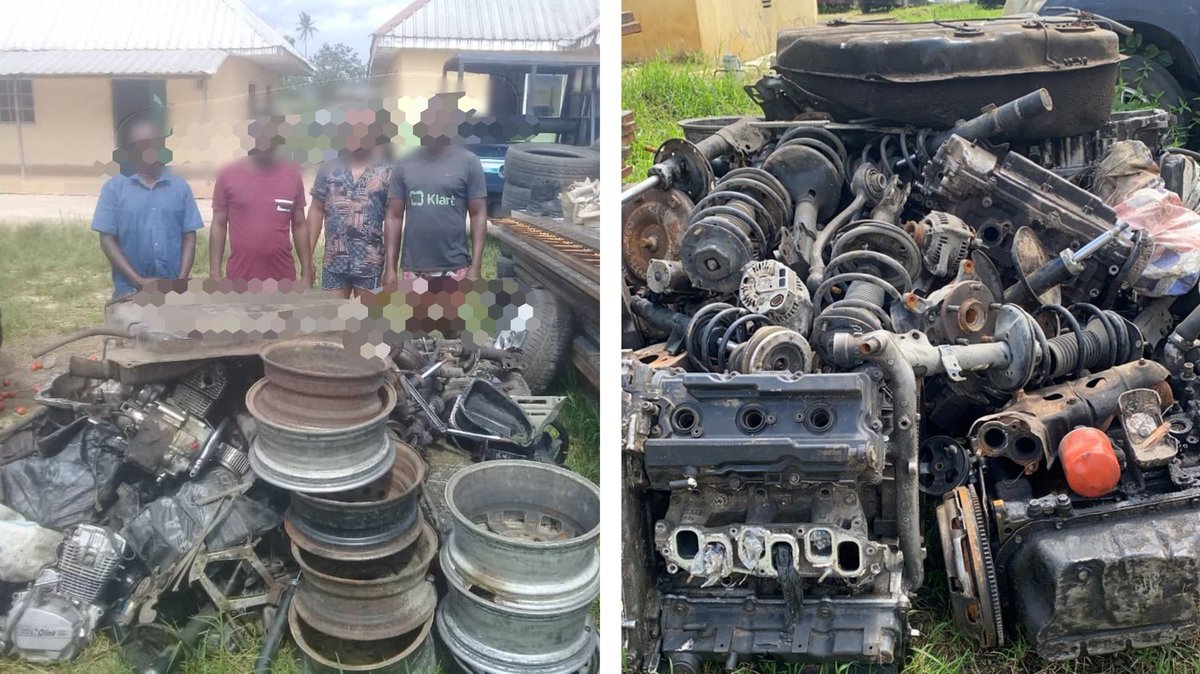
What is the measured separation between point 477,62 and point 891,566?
1892mm

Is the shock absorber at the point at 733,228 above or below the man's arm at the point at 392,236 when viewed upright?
below

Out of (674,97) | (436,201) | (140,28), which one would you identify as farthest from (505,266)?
(674,97)

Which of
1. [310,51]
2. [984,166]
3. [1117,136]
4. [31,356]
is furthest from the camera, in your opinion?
[1117,136]

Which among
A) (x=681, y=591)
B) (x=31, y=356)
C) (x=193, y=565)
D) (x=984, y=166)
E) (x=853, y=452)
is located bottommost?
(x=681, y=591)

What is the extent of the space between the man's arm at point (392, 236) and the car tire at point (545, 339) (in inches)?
11.3

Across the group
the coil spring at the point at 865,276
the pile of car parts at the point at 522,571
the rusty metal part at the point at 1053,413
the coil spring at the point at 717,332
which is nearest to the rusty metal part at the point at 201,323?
the pile of car parts at the point at 522,571

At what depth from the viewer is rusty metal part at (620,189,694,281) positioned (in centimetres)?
504

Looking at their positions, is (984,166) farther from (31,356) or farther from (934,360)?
(31,356)

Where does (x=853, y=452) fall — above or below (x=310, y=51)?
below

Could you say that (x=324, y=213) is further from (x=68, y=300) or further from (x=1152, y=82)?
(x=1152, y=82)

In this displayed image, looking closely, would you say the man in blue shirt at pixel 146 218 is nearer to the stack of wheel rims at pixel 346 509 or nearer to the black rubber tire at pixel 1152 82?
the stack of wheel rims at pixel 346 509

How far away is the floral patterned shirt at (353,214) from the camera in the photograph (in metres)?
2.33

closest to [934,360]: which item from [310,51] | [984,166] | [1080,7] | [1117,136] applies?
[984,166]

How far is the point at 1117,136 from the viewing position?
5359 mm
